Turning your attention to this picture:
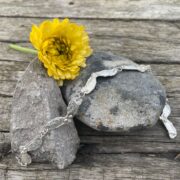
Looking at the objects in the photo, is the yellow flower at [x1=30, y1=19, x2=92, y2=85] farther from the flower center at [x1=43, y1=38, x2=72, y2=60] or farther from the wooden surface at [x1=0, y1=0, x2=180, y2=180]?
the wooden surface at [x1=0, y1=0, x2=180, y2=180]

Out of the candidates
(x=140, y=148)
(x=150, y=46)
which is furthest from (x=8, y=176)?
(x=150, y=46)

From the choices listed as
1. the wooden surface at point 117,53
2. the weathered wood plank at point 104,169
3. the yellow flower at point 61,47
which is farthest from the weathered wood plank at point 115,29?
the weathered wood plank at point 104,169

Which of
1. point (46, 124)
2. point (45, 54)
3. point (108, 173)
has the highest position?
point (45, 54)

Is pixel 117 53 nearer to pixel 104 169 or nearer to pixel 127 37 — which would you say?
pixel 127 37

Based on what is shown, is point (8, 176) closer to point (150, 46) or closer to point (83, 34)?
point (83, 34)

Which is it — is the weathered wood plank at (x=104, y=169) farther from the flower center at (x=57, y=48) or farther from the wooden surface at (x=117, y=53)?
the flower center at (x=57, y=48)

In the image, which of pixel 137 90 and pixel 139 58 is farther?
pixel 139 58

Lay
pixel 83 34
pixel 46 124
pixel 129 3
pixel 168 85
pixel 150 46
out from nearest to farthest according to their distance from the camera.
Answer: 1. pixel 46 124
2. pixel 83 34
3. pixel 168 85
4. pixel 150 46
5. pixel 129 3

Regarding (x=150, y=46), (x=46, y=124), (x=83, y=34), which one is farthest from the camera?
(x=150, y=46)
